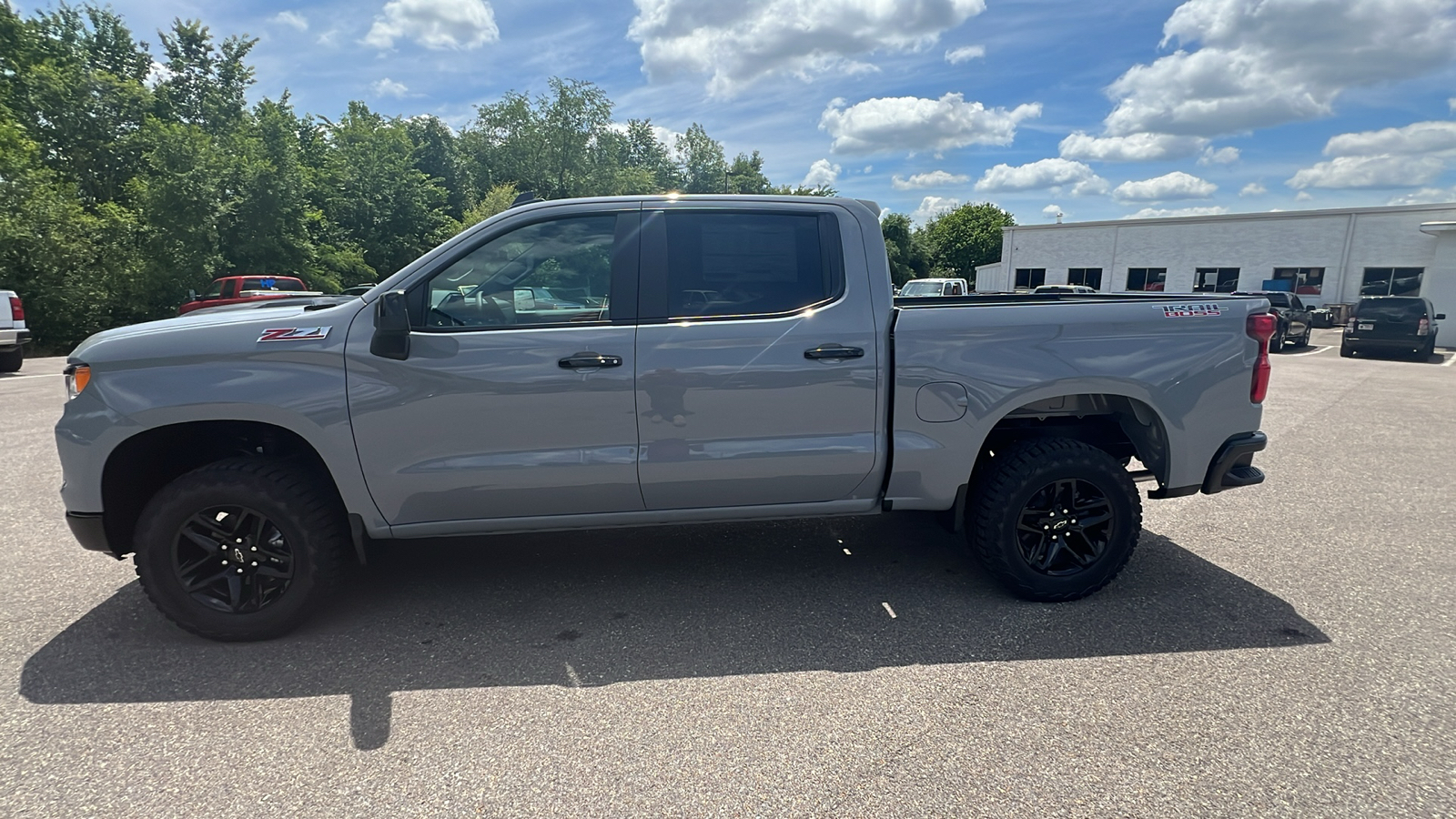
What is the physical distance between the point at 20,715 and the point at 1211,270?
4317cm

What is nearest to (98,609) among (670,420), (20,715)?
(20,715)

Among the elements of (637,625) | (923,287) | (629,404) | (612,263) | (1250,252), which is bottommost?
(637,625)

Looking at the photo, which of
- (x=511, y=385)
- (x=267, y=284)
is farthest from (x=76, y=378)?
(x=267, y=284)

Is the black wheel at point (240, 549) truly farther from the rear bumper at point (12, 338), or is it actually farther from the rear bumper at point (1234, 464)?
the rear bumper at point (12, 338)

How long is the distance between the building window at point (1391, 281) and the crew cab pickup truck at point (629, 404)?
3794 cm

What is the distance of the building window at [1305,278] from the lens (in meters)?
33.6

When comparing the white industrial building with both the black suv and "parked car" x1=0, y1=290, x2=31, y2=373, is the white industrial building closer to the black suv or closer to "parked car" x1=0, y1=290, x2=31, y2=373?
the black suv

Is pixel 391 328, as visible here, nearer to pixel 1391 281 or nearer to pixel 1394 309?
pixel 1394 309

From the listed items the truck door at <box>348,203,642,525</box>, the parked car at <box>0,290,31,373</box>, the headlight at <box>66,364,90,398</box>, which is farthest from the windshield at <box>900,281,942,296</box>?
the parked car at <box>0,290,31,373</box>

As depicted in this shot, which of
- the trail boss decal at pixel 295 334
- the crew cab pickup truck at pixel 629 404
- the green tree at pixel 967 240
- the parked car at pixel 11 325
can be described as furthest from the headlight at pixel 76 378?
the green tree at pixel 967 240

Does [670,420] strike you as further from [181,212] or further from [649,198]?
[181,212]

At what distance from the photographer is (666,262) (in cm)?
350

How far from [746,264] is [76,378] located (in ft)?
9.81

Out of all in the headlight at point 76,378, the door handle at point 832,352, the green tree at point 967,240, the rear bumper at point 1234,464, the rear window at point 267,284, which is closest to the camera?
the headlight at point 76,378
